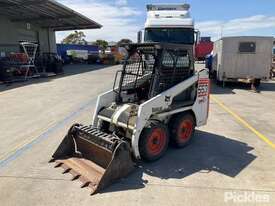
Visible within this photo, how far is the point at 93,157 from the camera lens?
17.0 feet

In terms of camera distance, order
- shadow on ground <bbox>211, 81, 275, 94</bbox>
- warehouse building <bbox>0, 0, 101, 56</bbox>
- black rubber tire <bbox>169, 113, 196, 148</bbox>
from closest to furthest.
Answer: black rubber tire <bbox>169, 113, 196, 148</bbox> → shadow on ground <bbox>211, 81, 275, 94</bbox> → warehouse building <bbox>0, 0, 101, 56</bbox>

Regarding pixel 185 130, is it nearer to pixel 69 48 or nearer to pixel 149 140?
pixel 149 140

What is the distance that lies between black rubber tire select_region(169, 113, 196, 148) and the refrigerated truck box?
32.4ft

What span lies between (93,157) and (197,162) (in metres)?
1.98

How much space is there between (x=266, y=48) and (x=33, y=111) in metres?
11.9

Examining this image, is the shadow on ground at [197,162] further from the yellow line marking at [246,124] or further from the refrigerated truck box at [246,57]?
the refrigerated truck box at [246,57]

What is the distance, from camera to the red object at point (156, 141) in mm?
5309

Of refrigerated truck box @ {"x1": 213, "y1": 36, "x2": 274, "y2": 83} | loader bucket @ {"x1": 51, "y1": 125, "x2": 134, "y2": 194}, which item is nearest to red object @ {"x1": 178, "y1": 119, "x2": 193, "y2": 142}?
loader bucket @ {"x1": 51, "y1": 125, "x2": 134, "y2": 194}

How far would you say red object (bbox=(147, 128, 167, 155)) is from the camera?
5309 mm

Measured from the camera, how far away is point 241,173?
16.4ft

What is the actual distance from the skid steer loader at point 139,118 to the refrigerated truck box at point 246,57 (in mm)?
9472

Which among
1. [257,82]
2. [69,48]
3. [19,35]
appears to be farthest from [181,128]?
[69,48]

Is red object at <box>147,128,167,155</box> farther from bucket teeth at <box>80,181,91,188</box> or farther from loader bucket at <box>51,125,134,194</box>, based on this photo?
bucket teeth at <box>80,181,91,188</box>

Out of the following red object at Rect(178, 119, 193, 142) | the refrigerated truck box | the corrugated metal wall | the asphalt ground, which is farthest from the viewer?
the corrugated metal wall
